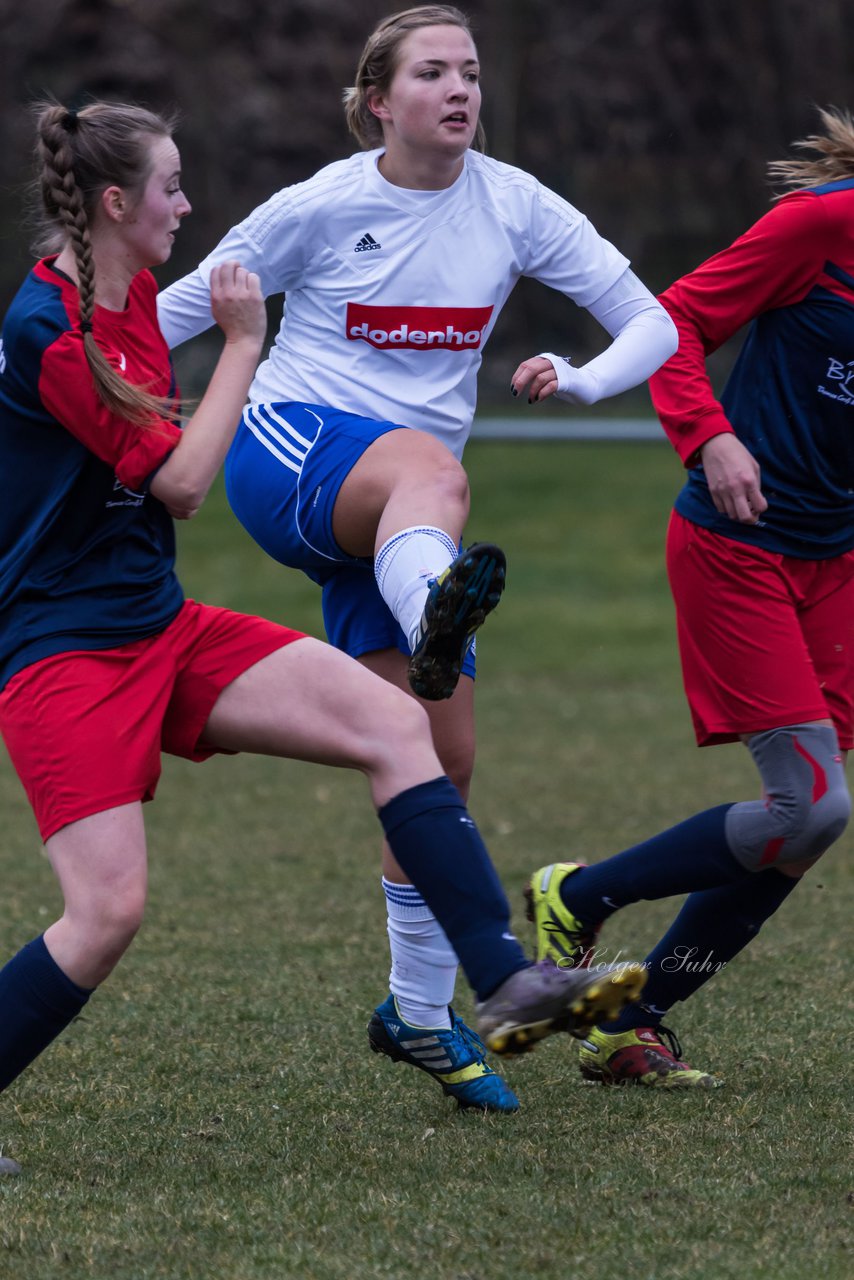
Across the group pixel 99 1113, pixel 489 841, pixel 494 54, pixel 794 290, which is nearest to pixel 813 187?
pixel 794 290

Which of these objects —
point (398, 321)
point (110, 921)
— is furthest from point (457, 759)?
point (110, 921)

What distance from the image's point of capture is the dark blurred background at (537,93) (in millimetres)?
23438

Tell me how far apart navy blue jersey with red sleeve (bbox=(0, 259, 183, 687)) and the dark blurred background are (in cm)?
1918

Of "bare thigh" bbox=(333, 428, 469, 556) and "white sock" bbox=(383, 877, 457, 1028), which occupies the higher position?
"bare thigh" bbox=(333, 428, 469, 556)

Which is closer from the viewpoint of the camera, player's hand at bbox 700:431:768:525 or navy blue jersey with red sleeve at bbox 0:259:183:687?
navy blue jersey with red sleeve at bbox 0:259:183:687

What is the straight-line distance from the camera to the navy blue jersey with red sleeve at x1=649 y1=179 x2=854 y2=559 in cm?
391

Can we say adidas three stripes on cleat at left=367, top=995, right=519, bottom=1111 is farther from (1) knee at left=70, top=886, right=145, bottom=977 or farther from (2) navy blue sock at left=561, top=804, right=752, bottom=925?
(1) knee at left=70, top=886, right=145, bottom=977

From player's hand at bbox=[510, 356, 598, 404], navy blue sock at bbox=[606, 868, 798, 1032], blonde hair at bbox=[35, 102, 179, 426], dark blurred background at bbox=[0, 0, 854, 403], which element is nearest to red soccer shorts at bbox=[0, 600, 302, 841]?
blonde hair at bbox=[35, 102, 179, 426]

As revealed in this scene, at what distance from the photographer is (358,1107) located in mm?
3924

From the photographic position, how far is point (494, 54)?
986 inches

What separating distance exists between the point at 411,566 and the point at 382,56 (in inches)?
52.0

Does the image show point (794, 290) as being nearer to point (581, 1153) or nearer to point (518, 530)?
point (581, 1153)

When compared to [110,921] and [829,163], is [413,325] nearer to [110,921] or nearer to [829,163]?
[829,163]

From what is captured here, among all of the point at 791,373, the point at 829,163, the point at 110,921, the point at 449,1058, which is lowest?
the point at 449,1058
